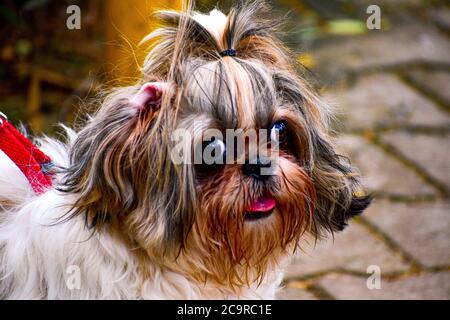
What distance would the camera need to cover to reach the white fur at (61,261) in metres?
2.73

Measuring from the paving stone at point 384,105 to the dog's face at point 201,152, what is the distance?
2571 mm

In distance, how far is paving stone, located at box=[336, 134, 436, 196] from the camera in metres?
4.77

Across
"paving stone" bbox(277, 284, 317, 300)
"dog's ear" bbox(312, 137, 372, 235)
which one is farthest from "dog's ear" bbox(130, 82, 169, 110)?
"paving stone" bbox(277, 284, 317, 300)

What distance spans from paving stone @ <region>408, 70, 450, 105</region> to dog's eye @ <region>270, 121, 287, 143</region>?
124 inches

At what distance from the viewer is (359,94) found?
565 centimetres

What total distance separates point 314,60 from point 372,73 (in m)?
0.43

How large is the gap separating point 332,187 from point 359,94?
277cm

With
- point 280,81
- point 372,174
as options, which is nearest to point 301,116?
point 280,81

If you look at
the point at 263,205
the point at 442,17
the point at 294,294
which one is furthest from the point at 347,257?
the point at 442,17

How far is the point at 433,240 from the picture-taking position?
4.35 meters
